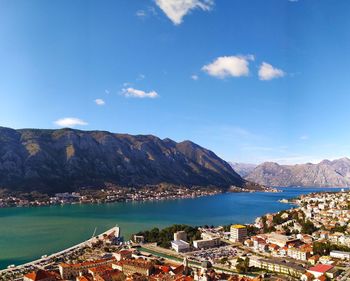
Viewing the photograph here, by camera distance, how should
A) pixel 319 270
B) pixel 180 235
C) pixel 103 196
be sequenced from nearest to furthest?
pixel 319 270
pixel 180 235
pixel 103 196

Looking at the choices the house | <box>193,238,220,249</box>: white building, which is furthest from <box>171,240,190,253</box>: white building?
the house

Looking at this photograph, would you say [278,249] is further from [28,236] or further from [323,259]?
[28,236]

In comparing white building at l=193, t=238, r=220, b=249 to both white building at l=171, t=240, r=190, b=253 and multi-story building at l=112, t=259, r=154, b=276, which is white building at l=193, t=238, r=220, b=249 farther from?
multi-story building at l=112, t=259, r=154, b=276

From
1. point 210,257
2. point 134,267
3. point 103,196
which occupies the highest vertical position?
point 103,196

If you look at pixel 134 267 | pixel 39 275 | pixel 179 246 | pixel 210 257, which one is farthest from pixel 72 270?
pixel 210 257

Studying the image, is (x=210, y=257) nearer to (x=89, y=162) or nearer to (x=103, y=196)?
(x=103, y=196)

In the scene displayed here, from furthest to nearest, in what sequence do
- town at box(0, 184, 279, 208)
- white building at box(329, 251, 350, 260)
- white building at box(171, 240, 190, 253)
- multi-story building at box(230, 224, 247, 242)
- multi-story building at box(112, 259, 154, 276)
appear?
town at box(0, 184, 279, 208), multi-story building at box(230, 224, 247, 242), white building at box(171, 240, 190, 253), white building at box(329, 251, 350, 260), multi-story building at box(112, 259, 154, 276)

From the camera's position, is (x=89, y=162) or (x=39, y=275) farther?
(x=89, y=162)
